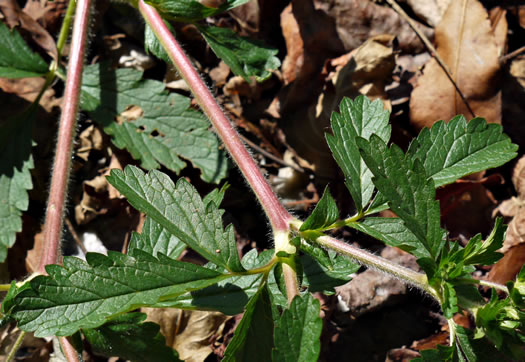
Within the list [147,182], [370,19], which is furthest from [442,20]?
[147,182]

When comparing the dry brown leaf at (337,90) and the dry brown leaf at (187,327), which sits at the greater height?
the dry brown leaf at (337,90)

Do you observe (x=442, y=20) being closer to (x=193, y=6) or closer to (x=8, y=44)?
(x=193, y=6)

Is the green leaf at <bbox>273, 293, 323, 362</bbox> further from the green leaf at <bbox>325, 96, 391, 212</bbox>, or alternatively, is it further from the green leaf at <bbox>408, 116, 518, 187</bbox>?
the green leaf at <bbox>408, 116, 518, 187</bbox>

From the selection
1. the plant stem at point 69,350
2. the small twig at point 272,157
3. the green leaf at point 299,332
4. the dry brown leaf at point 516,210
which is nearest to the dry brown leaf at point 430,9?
the dry brown leaf at point 516,210

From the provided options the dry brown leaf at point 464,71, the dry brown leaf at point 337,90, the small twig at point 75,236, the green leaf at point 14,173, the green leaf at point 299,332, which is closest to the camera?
the green leaf at point 299,332

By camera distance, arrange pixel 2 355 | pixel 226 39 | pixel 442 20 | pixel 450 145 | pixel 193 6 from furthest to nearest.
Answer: pixel 442 20 → pixel 2 355 → pixel 226 39 → pixel 193 6 → pixel 450 145

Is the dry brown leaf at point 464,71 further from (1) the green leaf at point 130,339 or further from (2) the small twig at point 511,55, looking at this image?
(1) the green leaf at point 130,339
